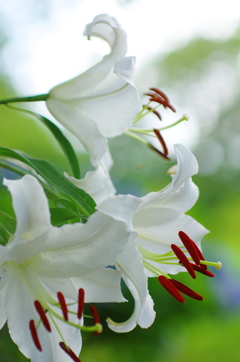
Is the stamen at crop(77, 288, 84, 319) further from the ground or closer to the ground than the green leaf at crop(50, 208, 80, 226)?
closer to the ground

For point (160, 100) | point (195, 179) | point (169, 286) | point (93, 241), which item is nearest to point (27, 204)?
point (93, 241)

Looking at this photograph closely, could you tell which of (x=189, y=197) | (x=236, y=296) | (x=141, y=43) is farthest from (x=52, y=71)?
(x=189, y=197)

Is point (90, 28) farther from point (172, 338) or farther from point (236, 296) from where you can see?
point (236, 296)

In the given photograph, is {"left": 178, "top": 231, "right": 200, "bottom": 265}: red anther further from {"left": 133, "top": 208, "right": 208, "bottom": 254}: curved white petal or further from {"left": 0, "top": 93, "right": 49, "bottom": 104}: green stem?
{"left": 0, "top": 93, "right": 49, "bottom": 104}: green stem

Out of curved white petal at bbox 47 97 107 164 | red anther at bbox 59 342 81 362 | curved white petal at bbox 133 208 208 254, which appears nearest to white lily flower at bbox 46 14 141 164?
curved white petal at bbox 47 97 107 164

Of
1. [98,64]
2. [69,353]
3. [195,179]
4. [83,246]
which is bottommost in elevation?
[195,179]

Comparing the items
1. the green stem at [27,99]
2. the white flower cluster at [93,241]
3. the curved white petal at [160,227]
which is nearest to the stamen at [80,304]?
the white flower cluster at [93,241]

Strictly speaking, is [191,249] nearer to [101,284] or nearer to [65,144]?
[101,284]
